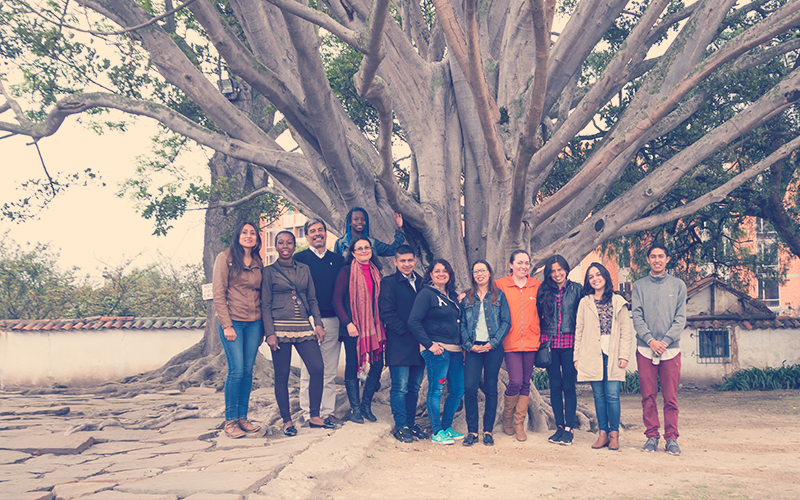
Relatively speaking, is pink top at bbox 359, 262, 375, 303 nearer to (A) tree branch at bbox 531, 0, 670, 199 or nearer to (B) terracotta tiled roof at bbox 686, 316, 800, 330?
(A) tree branch at bbox 531, 0, 670, 199

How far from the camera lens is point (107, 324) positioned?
12664 millimetres

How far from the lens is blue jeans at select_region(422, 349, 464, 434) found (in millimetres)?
4938

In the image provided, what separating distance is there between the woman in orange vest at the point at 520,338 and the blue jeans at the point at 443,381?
0.44 m

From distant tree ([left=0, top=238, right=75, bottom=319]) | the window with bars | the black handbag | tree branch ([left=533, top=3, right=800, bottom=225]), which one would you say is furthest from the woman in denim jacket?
distant tree ([left=0, top=238, right=75, bottom=319])

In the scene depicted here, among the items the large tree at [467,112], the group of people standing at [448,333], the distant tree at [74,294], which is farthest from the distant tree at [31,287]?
the group of people standing at [448,333]

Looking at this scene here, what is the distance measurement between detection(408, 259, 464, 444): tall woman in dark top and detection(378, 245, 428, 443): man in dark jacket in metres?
0.14

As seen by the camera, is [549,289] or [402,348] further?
[549,289]

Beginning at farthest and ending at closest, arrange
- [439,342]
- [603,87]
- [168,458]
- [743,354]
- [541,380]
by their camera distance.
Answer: [743,354]
[541,380]
[603,87]
[439,342]
[168,458]

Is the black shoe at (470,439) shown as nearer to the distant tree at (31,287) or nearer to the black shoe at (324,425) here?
the black shoe at (324,425)

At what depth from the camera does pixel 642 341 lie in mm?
4969

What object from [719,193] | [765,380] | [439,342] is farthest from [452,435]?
[765,380]

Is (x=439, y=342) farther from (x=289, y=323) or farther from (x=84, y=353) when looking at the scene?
(x=84, y=353)

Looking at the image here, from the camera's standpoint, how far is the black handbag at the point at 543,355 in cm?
513

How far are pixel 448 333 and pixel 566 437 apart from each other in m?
1.39
